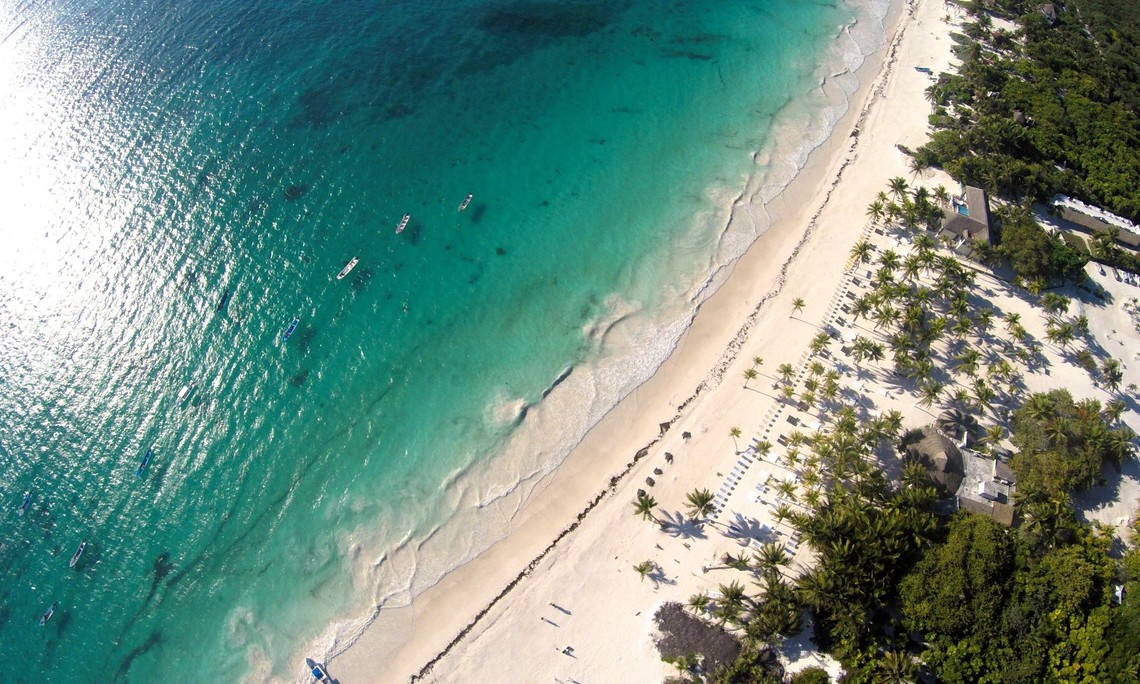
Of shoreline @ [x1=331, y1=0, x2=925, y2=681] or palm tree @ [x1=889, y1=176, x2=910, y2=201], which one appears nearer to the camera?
shoreline @ [x1=331, y1=0, x2=925, y2=681]

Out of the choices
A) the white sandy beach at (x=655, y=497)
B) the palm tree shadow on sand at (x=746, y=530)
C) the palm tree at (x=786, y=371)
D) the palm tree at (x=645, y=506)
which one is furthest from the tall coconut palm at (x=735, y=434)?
the palm tree at (x=645, y=506)

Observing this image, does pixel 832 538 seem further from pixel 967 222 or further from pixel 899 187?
pixel 899 187

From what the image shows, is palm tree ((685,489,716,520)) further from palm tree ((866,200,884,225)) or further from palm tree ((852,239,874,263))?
Answer: palm tree ((866,200,884,225))

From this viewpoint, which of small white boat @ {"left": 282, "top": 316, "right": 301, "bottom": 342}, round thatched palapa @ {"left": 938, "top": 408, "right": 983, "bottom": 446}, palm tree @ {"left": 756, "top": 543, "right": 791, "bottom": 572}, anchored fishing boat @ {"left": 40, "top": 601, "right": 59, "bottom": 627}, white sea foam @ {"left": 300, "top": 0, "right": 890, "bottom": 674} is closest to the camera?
palm tree @ {"left": 756, "top": 543, "right": 791, "bottom": 572}

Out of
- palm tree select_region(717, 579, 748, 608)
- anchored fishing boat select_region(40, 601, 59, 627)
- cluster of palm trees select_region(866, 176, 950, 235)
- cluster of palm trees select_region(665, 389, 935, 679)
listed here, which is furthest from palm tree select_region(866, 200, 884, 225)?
anchored fishing boat select_region(40, 601, 59, 627)

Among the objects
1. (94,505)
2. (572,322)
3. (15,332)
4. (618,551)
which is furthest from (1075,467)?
(15,332)

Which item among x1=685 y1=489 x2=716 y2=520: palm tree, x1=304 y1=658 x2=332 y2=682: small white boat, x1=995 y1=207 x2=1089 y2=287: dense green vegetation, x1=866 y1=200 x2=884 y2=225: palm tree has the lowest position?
x1=304 y1=658 x2=332 y2=682: small white boat
